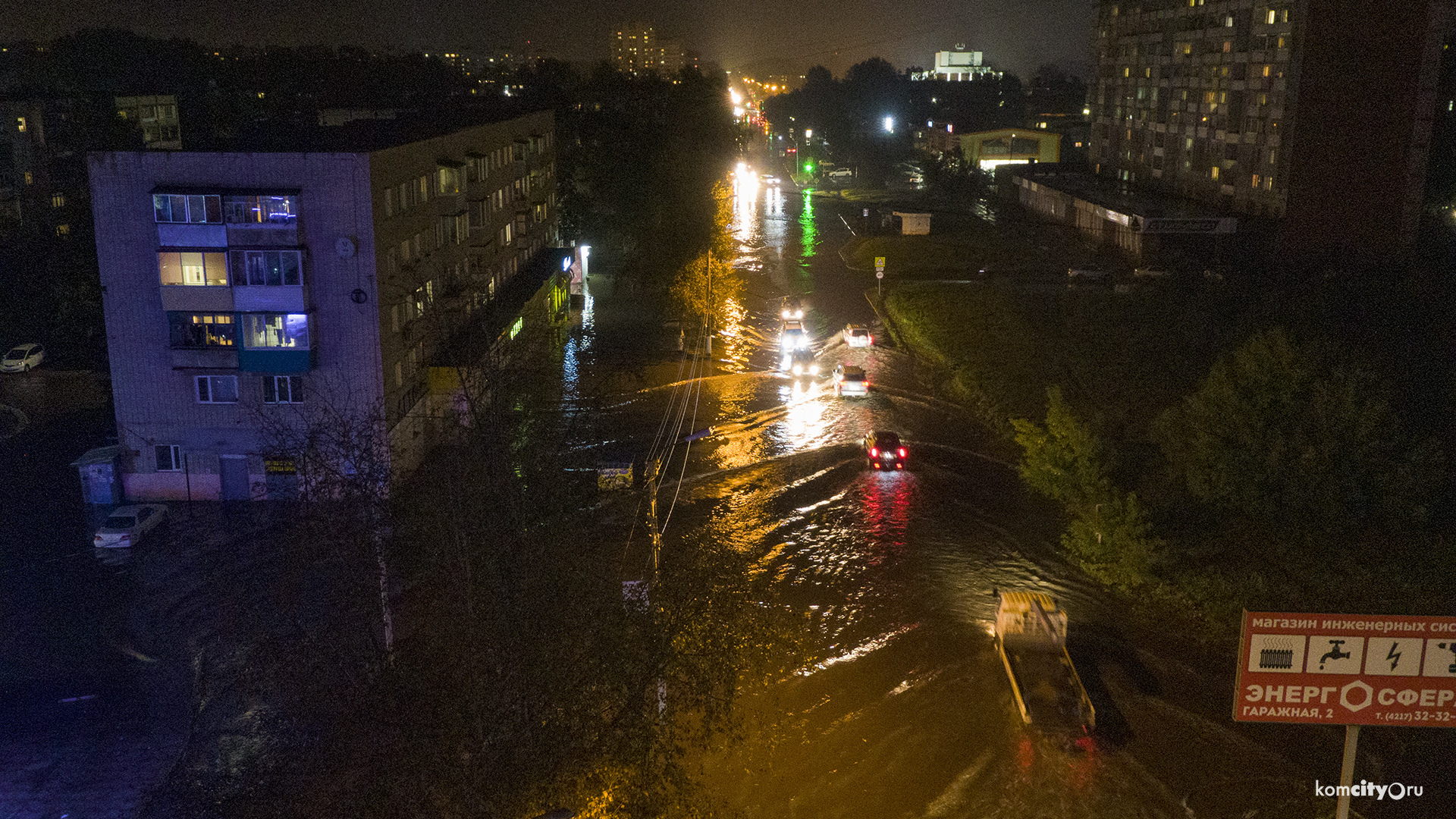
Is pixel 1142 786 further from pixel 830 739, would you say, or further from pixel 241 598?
pixel 241 598

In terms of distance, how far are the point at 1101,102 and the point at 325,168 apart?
200 ft

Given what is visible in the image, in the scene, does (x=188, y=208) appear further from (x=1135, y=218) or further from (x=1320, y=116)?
(x=1320, y=116)

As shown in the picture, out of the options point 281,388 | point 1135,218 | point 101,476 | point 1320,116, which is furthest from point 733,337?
point 1320,116

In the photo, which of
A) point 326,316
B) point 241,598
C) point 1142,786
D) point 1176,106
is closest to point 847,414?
point 326,316

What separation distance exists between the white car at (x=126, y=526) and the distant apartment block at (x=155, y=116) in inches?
1426

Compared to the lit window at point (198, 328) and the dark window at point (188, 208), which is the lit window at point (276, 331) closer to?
the lit window at point (198, 328)

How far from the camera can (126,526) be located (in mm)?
20562

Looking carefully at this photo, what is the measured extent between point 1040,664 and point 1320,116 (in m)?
37.4

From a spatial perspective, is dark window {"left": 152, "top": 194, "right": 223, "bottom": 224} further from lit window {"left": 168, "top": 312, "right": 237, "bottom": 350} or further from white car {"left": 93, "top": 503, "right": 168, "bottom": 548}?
white car {"left": 93, "top": 503, "right": 168, "bottom": 548}

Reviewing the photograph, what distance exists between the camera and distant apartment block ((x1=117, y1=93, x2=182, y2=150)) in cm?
5234

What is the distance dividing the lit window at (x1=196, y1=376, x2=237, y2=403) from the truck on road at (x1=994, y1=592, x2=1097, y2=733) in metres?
16.7

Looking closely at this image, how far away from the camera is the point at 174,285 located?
21.8m

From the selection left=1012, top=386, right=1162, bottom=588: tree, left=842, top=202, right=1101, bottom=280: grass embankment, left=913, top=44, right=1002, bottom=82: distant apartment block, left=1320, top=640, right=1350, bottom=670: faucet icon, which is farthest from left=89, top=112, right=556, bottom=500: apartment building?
left=913, top=44, right=1002, bottom=82: distant apartment block

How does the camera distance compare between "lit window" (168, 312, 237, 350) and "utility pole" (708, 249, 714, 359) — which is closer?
"lit window" (168, 312, 237, 350)
